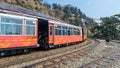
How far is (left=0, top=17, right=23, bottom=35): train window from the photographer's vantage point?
15695 millimetres

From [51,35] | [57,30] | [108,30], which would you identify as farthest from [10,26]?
[108,30]

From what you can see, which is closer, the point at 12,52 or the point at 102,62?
the point at 102,62

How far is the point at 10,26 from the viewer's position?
16.5 m

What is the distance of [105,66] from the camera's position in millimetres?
14773

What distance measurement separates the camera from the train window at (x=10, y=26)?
15.7 meters

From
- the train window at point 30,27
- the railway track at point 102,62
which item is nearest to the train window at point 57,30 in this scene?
the train window at point 30,27

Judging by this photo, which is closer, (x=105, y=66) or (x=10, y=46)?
(x=105, y=66)

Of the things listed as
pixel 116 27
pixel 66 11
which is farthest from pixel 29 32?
pixel 66 11

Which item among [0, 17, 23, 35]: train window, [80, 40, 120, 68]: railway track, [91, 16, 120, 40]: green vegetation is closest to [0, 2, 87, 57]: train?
[0, 17, 23, 35]: train window

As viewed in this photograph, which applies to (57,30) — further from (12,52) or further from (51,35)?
(12,52)

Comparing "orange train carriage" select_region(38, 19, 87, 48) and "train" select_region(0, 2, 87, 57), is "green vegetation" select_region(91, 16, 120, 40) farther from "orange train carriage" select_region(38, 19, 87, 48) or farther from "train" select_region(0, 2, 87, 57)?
"train" select_region(0, 2, 87, 57)

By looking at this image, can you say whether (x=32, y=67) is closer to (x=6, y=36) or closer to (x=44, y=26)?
(x=6, y=36)

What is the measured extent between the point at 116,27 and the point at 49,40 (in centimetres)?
7570

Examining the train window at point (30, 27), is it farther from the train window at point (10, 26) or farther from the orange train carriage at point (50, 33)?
the orange train carriage at point (50, 33)
